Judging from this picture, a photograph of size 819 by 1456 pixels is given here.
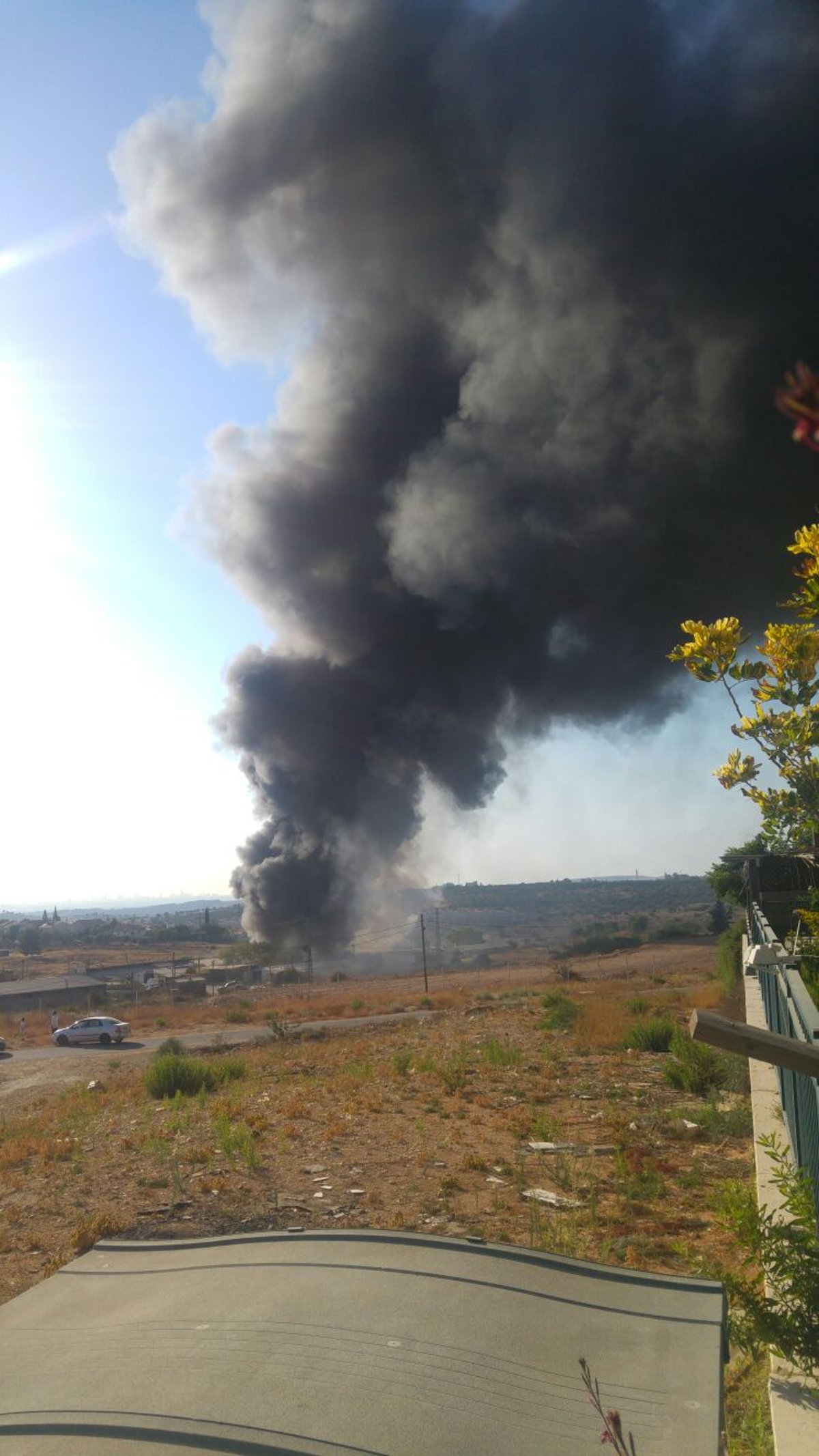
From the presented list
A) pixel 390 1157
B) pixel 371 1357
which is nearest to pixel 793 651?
pixel 371 1357

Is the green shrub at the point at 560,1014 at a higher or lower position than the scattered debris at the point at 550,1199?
lower

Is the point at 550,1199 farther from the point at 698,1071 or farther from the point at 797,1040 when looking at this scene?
the point at 698,1071

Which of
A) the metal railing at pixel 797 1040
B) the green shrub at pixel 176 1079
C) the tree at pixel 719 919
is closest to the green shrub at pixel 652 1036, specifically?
the green shrub at pixel 176 1079

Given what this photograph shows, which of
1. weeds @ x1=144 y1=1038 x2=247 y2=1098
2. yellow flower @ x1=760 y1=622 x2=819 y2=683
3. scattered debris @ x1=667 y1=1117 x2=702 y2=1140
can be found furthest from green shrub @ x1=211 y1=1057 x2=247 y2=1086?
yellow flower @ x1=760 y1=622 x2=819 y2=683

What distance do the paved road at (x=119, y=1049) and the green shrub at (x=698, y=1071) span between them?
11.5 m

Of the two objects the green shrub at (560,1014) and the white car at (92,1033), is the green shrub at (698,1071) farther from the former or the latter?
the white car at (92,1033)

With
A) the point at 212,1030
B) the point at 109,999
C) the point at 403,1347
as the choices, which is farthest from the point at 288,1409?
the point at 109,999

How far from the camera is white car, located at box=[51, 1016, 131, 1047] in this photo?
1014 inches

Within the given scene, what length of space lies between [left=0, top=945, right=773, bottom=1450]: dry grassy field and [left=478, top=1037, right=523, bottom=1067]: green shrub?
0.05 meters

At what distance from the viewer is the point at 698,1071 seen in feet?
38.0

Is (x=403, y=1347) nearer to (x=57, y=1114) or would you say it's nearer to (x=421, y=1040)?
(x=57, y=1114)

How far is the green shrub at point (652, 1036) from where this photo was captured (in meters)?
15.2

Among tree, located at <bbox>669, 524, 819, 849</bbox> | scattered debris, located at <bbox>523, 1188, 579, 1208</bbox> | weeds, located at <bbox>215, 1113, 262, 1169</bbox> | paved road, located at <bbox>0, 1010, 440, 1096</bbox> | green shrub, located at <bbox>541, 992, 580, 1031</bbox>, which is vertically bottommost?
paved road, located at <bbox>0, 1010, 440, 1096</bbox>

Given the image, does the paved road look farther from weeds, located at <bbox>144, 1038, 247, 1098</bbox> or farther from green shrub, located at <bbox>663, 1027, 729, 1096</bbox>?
green shrub, located at <bbox>663, 1027, 729, 1096</bbox>
